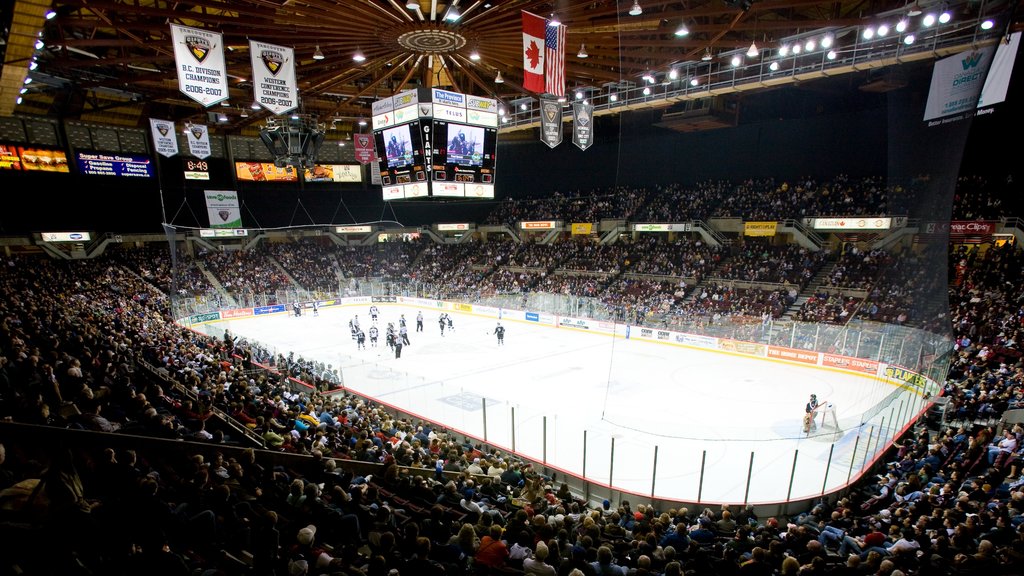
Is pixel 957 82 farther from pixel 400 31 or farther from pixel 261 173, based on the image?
pixel 261 173

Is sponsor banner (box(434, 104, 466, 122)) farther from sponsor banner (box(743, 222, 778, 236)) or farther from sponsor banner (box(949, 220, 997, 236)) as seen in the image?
sponsor banner (box(949, 220, 997, 236))

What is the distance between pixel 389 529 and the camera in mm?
4551

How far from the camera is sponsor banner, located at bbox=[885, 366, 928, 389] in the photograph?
1260 centimetres

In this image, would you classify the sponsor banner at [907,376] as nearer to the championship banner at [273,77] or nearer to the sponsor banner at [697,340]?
the sponsor banner at [697,340]

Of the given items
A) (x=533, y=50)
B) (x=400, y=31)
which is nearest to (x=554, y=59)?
(x=533, y=50)

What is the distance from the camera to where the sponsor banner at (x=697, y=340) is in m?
21.6

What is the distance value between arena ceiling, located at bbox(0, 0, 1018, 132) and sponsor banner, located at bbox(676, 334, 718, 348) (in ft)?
37.4

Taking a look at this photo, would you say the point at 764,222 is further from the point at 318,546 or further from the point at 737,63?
the point at 318,546

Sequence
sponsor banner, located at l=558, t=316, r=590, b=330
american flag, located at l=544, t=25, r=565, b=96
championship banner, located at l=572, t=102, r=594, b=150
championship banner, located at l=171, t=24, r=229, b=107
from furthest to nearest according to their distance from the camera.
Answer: sponsor banner, located at l=558, t=316, r=590, b=330
championship banner, located at l=572, t=102, r=594, b=150
american flag, located at l=544, t=25, r=565, b=96
championship banner, located at l=171, t=24, r=229, b=107

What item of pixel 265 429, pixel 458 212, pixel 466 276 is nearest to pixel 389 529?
pixel 265 429

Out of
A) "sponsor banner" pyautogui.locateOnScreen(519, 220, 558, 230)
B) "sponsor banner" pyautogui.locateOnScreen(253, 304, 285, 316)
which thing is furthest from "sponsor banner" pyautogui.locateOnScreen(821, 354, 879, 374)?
"sponsor banner" pyautogui.locateOnScreen(253, 304, 285, 316)

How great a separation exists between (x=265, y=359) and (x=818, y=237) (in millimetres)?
27557

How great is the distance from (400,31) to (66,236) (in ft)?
108

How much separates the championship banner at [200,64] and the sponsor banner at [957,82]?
1398 cm
